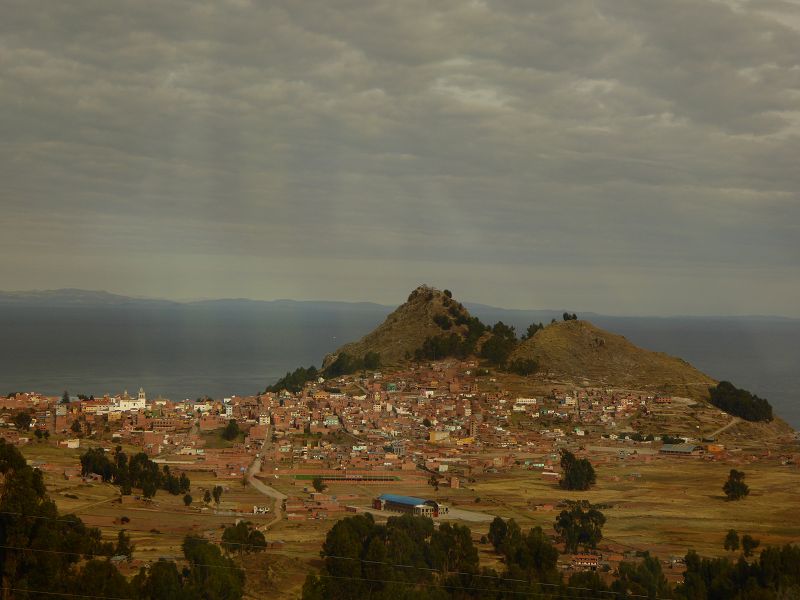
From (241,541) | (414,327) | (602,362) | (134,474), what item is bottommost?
(134,474)


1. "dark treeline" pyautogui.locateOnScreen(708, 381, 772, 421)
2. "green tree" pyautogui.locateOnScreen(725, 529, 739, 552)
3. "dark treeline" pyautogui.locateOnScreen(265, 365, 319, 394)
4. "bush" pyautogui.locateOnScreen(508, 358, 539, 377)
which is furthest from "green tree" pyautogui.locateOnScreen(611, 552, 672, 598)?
"dark treeline" pyautogui.locateOnScreen(265, 365, 319, 394)

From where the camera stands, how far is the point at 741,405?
64125 millimetres

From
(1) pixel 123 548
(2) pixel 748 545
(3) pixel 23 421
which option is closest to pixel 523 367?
(3) pixel 23 421

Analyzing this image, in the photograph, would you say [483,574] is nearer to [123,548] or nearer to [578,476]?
[123,548]

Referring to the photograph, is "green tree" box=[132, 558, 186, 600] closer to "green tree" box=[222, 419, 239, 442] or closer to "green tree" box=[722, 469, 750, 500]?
"green tree" box=[722, 469, 750, 500]

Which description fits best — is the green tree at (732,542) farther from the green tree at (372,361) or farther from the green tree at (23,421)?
the green tree at (372,361)

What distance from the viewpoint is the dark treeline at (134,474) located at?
37.4 m

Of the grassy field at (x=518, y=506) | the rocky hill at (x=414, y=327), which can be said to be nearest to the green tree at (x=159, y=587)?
the grassy field at (x=518, y=506)

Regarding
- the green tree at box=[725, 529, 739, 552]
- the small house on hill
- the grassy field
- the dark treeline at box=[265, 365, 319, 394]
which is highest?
the dark treeline at box=[265, 365, 319, 394]

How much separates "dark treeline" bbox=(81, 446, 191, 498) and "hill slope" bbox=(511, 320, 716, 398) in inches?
1549

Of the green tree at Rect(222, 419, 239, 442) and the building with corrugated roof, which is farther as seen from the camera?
the green tree at Rect(222, 419, 239, 442)

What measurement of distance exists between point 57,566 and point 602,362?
61470 millimetres

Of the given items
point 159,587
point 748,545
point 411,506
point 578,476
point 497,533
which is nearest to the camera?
point 159,587

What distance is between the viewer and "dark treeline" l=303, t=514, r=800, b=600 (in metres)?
21.9
